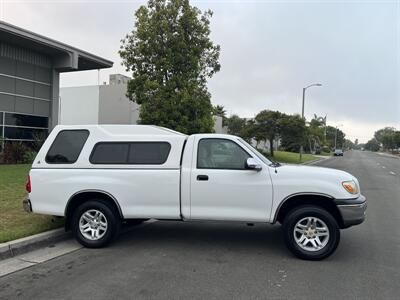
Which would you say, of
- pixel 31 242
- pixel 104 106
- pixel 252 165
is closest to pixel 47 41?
pixel 104 106

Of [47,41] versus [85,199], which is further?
[47,41]

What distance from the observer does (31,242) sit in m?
6.37

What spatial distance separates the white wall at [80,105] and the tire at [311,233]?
2967 centimetres

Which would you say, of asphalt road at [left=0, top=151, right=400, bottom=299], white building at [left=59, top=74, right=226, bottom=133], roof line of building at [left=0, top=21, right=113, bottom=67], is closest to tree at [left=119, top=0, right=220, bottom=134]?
roof line of building at [left=0, top=21, right=113, bottom=67]

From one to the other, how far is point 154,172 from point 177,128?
47.7 ft

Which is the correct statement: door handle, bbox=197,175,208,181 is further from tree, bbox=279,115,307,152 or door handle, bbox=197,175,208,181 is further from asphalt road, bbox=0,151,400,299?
tree, bbox=279,115,307,152

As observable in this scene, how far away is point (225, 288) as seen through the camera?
15.7ft

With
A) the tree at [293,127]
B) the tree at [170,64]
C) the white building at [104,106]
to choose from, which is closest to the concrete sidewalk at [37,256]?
the tree at [170,64]

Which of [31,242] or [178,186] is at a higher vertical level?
[178,186]

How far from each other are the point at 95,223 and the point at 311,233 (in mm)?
3448

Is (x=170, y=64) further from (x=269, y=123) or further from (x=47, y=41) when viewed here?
(x=269, y=123)

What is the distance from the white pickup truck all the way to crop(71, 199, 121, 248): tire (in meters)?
0.02

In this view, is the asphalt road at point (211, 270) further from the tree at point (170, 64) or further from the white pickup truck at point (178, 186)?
the tree at point (170, 64)

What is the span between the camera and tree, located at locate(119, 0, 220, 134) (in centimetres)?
2105
